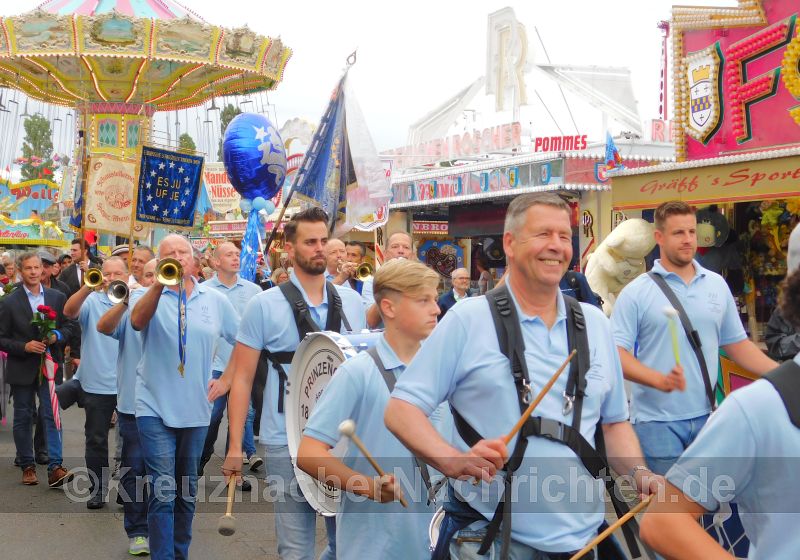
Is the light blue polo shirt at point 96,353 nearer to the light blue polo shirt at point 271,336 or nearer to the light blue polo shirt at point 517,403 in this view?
the light blue polo shirt at point 271,336

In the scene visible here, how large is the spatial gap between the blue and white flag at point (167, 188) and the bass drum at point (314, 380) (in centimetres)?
956

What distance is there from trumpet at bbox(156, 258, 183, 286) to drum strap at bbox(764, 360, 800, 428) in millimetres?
4110

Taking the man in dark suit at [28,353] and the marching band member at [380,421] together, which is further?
the man in dark suit at [28,353]

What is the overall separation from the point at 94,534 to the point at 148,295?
7.79 ft

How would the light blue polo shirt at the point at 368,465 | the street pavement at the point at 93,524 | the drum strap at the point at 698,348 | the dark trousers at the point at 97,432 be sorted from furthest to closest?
the dark trousers at the point at 97,432, the street pavement at the point at 93,524, the drum strap at the point at 698,348, the light blue polo shirt at the point at 368,465

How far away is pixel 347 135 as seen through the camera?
9.84 metres

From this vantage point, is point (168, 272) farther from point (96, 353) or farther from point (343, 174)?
point (343, 174)

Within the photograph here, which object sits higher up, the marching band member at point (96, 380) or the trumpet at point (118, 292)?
the trumpet at point (118, 292)

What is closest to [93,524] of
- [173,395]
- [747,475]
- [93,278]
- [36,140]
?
[93,278]

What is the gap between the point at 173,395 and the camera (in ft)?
19.4

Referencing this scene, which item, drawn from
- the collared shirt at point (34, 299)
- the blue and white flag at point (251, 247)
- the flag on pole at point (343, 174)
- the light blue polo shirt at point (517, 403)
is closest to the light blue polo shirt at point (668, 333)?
the light blue polo shirt at point (517, 403)

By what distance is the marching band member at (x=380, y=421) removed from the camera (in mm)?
3633

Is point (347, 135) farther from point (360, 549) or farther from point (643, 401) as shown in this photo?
point (360, 549)

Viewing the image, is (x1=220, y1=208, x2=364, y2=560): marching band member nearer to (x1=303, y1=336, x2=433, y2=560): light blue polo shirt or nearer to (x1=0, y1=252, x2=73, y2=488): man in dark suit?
(x1=303, y1=336, x2=433, y2=560): light blue polo shirt
